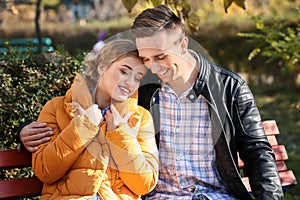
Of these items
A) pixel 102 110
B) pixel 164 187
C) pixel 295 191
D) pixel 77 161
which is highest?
pixel 102 110

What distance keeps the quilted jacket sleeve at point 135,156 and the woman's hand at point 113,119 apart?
0.02 meters

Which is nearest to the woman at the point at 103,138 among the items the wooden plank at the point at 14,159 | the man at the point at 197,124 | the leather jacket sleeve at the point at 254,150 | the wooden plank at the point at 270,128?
the man at the point at 197,124

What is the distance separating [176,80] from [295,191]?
9.31 ft

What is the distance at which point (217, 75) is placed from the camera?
329 centimetres

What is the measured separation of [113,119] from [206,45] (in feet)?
31.6

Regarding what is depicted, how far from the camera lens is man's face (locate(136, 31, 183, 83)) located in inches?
Result: 122

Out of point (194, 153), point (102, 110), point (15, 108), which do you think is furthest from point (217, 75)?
point (15, 108)

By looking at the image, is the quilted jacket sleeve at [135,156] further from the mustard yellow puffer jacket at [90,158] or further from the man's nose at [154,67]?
the man's nose at [154,67]

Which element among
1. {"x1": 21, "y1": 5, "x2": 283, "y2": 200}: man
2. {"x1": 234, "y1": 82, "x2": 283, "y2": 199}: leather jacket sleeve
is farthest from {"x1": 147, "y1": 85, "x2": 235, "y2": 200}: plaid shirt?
{"x1": 234, "y1": 82, "x2": 283, "y2": 199}: leather jacket sleeve

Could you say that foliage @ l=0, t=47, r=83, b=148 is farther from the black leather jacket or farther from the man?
the black leather jacket

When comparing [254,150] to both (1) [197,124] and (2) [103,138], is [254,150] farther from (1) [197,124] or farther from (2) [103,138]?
(2) [103,138]

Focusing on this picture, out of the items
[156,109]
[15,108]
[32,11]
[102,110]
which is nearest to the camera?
[102,110]

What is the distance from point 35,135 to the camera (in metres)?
3.05

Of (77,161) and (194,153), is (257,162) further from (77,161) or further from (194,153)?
(77,161)
